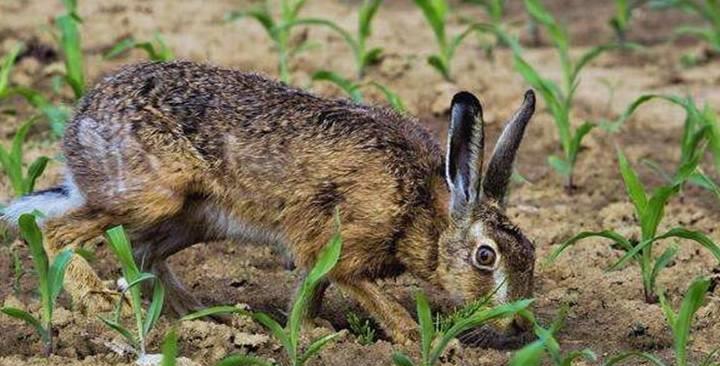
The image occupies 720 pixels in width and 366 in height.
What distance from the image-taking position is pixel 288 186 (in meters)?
6.81

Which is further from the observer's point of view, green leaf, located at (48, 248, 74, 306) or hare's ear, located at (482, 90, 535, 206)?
hare's ear, located at (482, 90, 535, 206)

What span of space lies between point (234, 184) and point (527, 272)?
1311 millimetres

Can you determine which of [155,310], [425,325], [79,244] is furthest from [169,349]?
[79,244]

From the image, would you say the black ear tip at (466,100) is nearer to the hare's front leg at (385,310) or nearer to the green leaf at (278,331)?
the hare's front leg at (385,310)

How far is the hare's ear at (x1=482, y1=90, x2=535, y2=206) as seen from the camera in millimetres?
6477

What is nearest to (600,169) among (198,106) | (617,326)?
(617,326)

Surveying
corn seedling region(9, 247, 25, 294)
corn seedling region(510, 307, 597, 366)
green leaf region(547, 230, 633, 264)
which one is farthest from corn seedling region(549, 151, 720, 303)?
corn seedling region(9, 247, 25, 294)

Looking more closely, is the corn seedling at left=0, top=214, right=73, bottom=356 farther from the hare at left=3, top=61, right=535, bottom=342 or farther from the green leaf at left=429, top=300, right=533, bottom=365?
the green leaf at left=429, top=300, right=533, bottom=365

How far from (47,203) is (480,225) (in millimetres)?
1939

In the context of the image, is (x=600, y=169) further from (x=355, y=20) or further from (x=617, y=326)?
(x=355, y=20)

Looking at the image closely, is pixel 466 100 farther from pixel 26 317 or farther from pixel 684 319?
pixel 26 317

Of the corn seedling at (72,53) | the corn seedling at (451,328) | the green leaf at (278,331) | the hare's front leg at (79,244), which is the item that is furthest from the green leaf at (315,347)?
the corn seedling at (72,53)

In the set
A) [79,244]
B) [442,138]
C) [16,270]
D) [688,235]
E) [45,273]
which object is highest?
[688,235]

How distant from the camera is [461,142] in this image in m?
6.44
